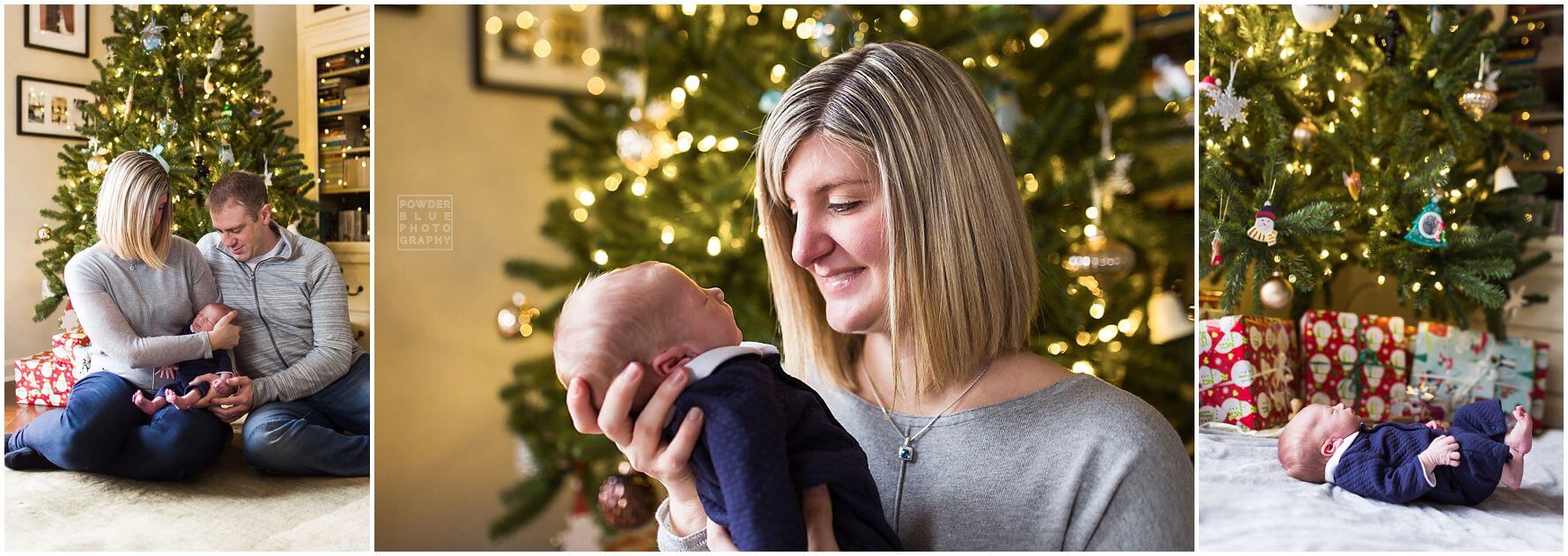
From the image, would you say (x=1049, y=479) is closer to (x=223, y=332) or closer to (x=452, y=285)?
(x=223, y=332)

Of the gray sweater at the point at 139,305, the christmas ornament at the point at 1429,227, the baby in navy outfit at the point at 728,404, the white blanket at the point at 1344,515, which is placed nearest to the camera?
the baby in navy outfit at the point at 728,404

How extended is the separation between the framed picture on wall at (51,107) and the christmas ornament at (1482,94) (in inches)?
128

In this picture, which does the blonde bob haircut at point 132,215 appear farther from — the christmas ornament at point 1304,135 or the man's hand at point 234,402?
the christmas ornament at point 1304,135

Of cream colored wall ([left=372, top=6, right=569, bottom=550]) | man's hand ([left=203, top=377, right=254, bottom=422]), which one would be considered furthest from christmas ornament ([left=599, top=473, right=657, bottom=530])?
man's hand ([left=203, top=377, right=254, bottom=422])

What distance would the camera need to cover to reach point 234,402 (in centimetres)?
144

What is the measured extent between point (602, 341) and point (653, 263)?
122 mm

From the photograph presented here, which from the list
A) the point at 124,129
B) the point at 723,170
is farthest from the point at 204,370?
the point at 723,170

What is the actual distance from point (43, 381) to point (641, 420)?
119cm

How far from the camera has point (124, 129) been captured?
1.40m

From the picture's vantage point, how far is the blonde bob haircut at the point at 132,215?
4.52 feet

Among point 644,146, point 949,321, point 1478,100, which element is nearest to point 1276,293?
point 1478,100

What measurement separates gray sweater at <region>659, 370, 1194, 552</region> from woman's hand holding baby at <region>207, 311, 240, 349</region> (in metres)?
0.81

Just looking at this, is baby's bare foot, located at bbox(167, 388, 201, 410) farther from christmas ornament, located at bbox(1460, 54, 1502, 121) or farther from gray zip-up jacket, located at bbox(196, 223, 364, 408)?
christmas ornament, located at bbox(1460, 54, 1502, 121)

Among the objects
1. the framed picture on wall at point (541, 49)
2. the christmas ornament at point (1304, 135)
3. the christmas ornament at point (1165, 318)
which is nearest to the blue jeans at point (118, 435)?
the framed picture on wall at point (541, 49)
